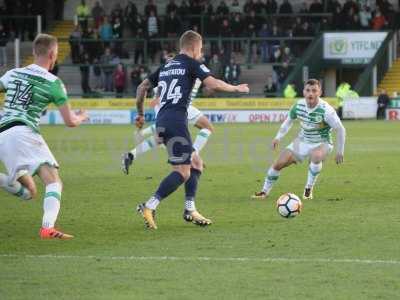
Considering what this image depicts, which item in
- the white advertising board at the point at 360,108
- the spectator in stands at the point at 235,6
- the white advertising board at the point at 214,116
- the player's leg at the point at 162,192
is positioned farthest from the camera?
the spectator in stands at the point at 235,6

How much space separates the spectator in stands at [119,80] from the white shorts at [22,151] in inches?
1244

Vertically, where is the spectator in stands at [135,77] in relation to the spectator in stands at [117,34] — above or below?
below

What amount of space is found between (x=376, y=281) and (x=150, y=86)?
502 centimetres

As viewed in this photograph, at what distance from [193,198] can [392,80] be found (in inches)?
1305

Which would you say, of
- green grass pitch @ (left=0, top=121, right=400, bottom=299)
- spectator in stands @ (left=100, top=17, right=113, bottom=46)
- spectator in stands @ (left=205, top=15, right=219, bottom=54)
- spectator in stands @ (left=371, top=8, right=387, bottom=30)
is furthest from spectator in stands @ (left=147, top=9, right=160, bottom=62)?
green grass pitch @ (left=0, top=121, right=400, bottom=299)

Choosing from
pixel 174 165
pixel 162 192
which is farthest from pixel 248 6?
pixel 162 192

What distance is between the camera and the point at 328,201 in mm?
14281

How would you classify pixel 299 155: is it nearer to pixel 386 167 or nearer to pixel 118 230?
pixel 118 230

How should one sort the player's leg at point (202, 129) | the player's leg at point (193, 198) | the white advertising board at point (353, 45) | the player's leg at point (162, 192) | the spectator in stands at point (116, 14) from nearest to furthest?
the player's leg at point (162, 192) < the player's leg at point (193, 198) < the player's leg at point (202, 129) < the white advertising board at point (353, 45) < the spectator in stands at point (116, 14)

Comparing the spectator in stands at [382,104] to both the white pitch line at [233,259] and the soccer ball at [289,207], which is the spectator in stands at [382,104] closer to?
the soccer ball at [289,207]

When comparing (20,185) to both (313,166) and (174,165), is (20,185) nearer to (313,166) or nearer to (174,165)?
(174,165)

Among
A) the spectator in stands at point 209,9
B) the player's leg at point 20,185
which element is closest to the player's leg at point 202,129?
the player's leg at point 20,185

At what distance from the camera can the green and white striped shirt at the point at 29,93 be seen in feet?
33.9

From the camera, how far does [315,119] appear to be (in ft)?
48.0
